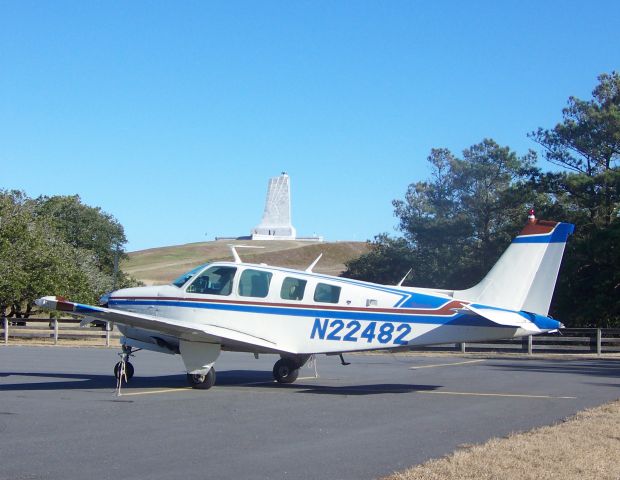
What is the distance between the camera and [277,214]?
335 ft

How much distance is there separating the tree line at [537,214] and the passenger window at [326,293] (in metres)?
25.6

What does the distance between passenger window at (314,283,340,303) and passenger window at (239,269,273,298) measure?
1.03m

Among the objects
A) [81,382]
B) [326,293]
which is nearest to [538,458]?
[326,293]

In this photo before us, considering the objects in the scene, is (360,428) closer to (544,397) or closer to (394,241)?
(544,397)

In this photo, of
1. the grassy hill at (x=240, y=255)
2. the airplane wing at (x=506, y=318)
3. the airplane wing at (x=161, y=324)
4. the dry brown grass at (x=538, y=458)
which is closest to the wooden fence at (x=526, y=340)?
the airplane wing at (x=161, y=324)

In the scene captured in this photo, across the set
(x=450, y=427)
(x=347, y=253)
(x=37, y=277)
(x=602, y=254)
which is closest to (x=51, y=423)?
(x=450, y=427)

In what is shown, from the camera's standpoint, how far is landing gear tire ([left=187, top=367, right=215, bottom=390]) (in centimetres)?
1549

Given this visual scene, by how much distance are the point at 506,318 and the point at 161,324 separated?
20.7 ft

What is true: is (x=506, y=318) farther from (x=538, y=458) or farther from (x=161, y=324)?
(x=161, y=324)

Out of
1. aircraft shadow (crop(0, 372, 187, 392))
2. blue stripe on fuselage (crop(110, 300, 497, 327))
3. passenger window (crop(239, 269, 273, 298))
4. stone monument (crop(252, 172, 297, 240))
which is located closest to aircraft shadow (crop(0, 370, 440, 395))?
aircraft shadow (crop(0, 372, 187, 392))

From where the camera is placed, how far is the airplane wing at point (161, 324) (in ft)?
48.3

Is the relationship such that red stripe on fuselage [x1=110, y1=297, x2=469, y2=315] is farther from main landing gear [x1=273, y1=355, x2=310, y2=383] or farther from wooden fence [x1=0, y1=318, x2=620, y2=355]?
wooden fence [x1=0, y1=318, x2=620, y2=355]

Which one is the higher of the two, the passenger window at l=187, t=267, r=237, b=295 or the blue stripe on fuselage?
the passenger window at l=187, t=267, r=237, b=295

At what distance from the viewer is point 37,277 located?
1539 inches
